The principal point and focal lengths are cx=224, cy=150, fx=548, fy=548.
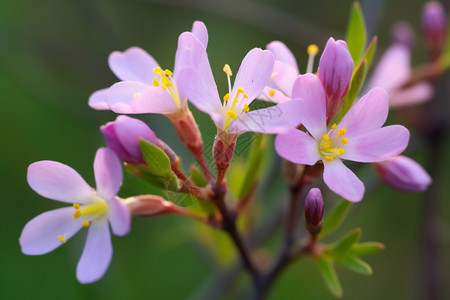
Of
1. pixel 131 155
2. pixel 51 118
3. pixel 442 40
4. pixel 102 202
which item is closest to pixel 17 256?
pixel 51 118

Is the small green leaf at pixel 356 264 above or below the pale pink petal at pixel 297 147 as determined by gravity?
below

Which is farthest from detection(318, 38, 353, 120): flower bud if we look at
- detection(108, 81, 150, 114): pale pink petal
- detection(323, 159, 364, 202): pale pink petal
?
detection(108, 81, 150, 114): pale pink petal

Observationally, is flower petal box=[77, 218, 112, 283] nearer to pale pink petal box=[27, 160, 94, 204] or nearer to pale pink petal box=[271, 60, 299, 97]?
pale pink petal box=[27, 160, 94, 204]

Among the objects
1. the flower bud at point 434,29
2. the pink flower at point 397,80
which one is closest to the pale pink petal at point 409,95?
the pink flower at point 397,80

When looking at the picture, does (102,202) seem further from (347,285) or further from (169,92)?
(347,285)

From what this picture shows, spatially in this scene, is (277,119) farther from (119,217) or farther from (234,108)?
(119,217)

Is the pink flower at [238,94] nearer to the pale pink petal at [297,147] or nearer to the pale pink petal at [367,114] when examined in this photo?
the pale pink petal at [297,147]

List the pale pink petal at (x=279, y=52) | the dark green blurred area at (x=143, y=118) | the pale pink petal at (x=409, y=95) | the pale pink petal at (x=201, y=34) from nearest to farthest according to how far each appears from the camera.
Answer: the pale pink petal at (x=201, y=34), the pale pink petal at (x=279, y=52), the pale pink petal at (x=409, y=95), the dark green blurred area at (x=143, y=118)
